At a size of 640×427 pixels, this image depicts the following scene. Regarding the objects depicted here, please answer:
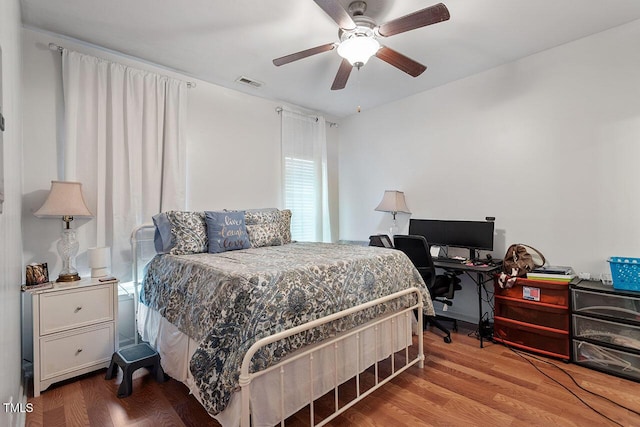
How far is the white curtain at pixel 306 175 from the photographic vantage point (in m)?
4.09

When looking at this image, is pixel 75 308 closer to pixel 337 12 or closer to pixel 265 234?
pixel 265 234

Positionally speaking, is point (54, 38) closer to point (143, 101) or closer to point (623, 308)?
point (143, 101)

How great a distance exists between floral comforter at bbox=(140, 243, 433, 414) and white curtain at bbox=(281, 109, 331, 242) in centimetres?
177

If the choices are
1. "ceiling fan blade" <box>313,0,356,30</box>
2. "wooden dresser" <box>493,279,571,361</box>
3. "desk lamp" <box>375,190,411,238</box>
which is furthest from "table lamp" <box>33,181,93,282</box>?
"wooden dresser" <box>493,279,571,361</box>

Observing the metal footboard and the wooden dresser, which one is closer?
the metal footboard

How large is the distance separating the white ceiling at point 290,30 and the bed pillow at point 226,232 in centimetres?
149

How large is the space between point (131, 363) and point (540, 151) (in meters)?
3.76

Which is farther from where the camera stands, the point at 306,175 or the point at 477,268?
the point at 306,175

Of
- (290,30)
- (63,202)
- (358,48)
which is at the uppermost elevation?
(290,30)

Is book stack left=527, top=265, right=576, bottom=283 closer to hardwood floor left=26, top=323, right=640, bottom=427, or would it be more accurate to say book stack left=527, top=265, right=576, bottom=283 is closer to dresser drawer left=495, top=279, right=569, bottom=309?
dresser drawer left=495, top=279, right=569, bottom=309

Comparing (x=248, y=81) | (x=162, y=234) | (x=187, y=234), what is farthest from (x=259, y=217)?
(x=248, y=81)

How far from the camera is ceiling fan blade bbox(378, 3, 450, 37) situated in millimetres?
1698

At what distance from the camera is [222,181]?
3.49 meters

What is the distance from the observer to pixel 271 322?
1.53 meters
